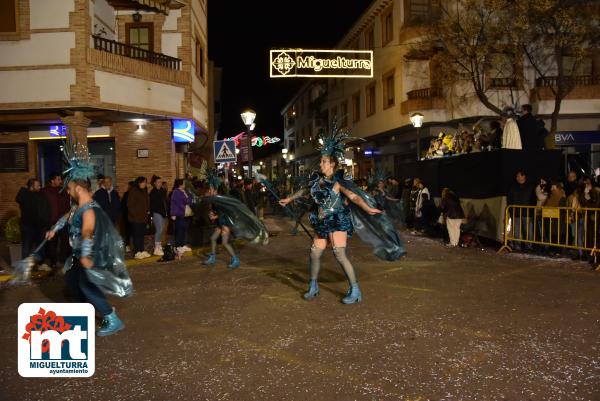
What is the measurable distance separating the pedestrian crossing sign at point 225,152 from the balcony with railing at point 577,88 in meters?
16.7

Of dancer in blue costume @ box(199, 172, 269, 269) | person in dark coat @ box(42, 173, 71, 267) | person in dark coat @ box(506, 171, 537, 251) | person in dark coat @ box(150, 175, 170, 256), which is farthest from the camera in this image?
person in dark coat @ box(150, 175, 170, 256)

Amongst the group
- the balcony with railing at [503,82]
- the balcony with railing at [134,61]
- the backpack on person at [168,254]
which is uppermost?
the balcony with railing at [503,82]

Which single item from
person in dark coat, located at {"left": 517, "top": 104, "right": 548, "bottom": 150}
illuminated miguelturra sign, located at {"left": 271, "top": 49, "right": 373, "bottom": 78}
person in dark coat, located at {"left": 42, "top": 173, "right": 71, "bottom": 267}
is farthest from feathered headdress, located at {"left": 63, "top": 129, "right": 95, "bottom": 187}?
illuminated miguelturra sign, located at {"left": 271, "top": 49, "right": 373, "bottom": 78}

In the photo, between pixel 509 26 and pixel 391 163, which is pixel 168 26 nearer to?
pixel 509 26

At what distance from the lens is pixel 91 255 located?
18.0 ft

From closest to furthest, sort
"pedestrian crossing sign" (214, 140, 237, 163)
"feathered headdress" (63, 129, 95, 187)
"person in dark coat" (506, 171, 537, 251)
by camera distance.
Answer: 1. "feathered headdress" (63, 129, 95, 187)
2. "person in dark coat" (506, 171, 537, 251)
3. "pedestrian crossing sign" (214, 140, 237, 163)

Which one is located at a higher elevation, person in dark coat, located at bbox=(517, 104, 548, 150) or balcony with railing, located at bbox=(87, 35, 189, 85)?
balcony with railing, located at bbox=(87, 35, 189, 85)

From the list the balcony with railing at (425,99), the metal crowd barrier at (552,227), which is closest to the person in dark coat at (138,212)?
the metal crowd barrier at (552,227)

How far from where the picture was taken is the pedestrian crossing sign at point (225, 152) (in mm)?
16172

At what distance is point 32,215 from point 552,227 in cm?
1010

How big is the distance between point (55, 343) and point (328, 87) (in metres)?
43.2

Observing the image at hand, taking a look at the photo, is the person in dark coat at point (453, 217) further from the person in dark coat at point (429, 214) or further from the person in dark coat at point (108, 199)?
the person in dark coat at point (108, 199)

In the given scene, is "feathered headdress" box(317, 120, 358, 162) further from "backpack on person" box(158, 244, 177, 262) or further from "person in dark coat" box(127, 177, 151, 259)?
"person in dark coat" box(127, 177, 151, 259)

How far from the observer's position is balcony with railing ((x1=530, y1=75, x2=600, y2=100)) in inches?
1019
